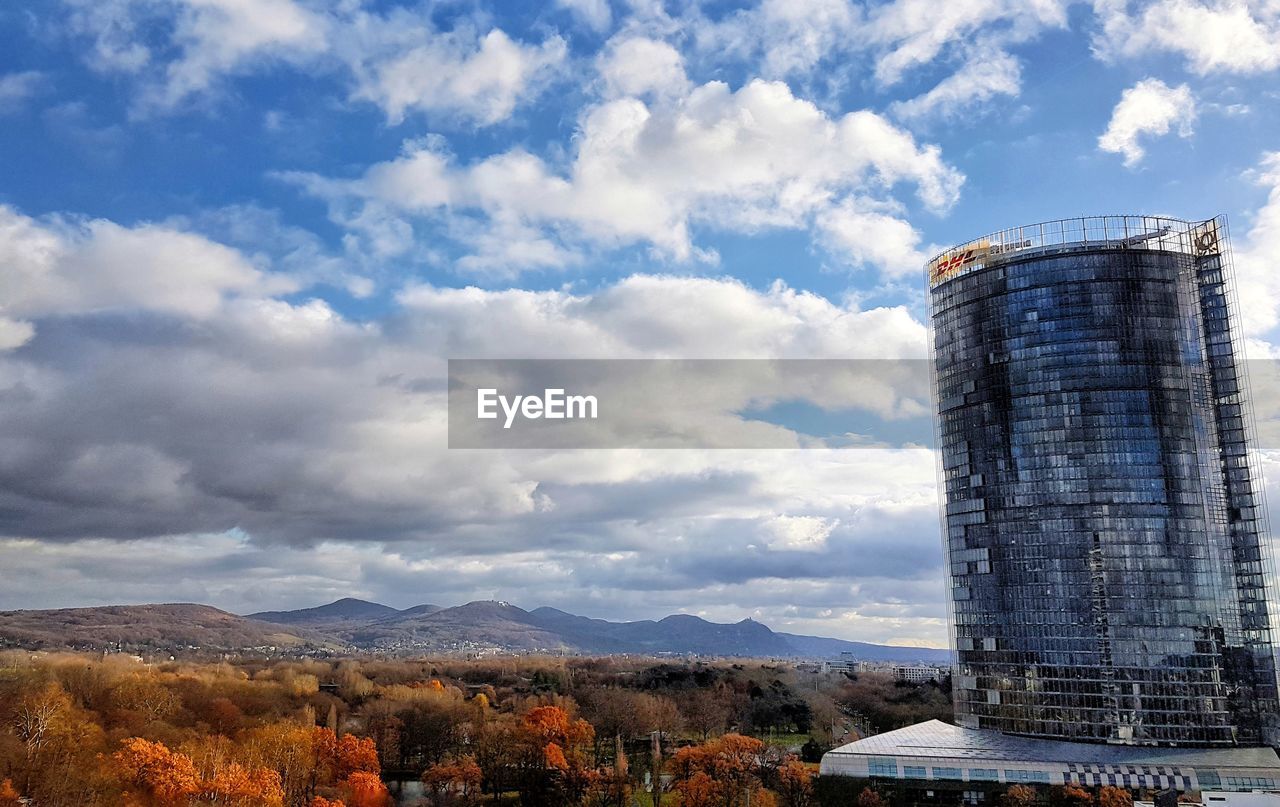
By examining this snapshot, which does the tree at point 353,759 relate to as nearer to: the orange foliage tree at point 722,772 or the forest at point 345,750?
the forest at point 345,750

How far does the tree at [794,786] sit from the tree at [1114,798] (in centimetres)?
3458

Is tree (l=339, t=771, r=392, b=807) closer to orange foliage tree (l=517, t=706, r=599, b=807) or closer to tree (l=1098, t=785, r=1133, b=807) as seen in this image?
orange foliage tree (l=517, t=706, r=599, b=807)

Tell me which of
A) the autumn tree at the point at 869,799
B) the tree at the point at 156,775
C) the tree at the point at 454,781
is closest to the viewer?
the tree at the point at 156,775

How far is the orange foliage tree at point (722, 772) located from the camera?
99.1m

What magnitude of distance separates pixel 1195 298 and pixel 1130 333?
44.2 ft

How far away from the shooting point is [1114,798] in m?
111

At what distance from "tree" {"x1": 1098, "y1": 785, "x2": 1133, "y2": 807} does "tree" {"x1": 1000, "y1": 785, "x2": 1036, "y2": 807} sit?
759cm

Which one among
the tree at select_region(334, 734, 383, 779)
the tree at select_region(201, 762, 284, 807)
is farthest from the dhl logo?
the tree at select_region(201, 762, 284, 807)

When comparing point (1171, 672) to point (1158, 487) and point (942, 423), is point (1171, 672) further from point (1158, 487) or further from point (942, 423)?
point (942, 423)

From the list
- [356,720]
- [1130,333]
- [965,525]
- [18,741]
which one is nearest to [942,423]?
[965,525]

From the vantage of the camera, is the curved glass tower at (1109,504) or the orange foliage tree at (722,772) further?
the curved glass tower at (1109,504)

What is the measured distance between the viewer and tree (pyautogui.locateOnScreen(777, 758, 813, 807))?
343 ft

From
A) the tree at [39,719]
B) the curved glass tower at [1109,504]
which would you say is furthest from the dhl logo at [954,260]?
the tree at [39,719]

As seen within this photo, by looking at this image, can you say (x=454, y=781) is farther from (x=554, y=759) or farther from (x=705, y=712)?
(x=705, y=712)
